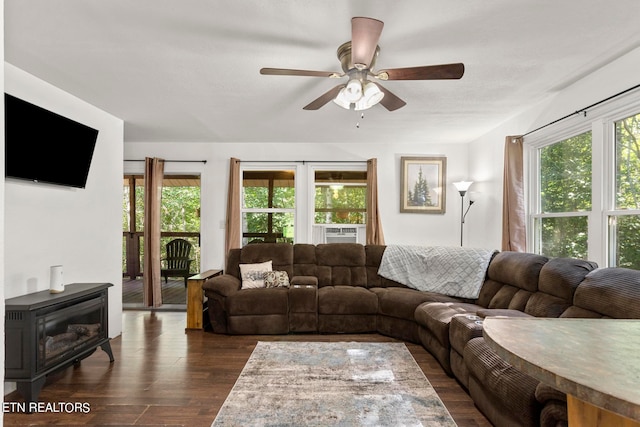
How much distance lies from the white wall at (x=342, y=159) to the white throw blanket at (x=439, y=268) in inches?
33.8

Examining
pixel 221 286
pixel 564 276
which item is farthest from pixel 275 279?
pixel 564 276

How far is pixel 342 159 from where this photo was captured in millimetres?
5328

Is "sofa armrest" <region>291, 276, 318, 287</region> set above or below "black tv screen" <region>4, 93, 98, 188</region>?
below

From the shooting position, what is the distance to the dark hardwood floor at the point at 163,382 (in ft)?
7.34

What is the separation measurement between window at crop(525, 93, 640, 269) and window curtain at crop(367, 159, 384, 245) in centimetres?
206

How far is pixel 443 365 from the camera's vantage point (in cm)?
288

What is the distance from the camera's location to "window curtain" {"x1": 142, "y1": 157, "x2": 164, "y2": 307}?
4.95 meters

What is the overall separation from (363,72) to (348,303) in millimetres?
2578

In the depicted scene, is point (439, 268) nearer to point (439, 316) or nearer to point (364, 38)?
point (439, 316)

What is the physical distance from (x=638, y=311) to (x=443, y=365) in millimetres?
1416

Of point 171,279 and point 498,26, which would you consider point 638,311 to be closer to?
point 498,26

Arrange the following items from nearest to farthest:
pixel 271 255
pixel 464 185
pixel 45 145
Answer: pixel 45 145 → pixel 271 255 → pixel 464 185

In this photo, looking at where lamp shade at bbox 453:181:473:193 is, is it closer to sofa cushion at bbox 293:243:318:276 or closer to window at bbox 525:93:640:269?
window at bbox 525:93:640:269

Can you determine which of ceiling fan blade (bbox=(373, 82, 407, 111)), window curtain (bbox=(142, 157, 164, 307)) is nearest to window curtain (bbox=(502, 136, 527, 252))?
ceiling fan blade (bbox=(373, 82, 407, 111))
